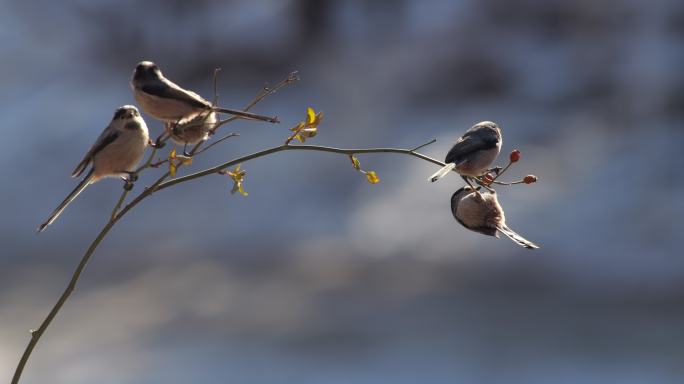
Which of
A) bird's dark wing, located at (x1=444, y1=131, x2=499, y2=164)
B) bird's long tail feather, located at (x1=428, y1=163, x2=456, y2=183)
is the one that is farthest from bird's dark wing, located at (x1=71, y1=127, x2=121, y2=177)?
bird's dark wing, located at (x1=444, y1=131, x2=499, y2=164)

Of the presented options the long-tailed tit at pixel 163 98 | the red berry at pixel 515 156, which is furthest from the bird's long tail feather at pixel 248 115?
the red berry at pixel 515 156

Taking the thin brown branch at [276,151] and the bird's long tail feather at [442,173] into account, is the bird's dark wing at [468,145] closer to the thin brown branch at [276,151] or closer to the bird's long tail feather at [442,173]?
the bird's long tail feather at [442,173]

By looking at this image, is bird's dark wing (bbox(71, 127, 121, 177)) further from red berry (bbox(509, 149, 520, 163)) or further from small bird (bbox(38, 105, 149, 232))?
red berry (bbox(509, 149, 520, 163))

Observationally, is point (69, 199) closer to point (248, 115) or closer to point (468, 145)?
point (248, 115)

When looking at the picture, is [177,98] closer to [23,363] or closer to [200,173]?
[200,173]

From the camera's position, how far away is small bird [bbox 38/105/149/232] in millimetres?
2246

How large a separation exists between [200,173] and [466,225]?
119 centimetres

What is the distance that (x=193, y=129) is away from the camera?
228 cm

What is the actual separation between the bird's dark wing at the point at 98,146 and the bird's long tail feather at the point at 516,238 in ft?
4.75

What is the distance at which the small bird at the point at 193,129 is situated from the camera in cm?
222

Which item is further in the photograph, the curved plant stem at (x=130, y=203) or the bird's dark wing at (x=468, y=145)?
the bird's dark wing at (x=468, y=145)

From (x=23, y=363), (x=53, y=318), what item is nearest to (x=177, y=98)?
(x=53, y=318)

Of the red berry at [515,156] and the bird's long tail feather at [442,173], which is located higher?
the red berry at [515,156]

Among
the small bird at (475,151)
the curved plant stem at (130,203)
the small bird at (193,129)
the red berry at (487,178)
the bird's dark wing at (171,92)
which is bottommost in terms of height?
the curved plant stem at (130,203)
